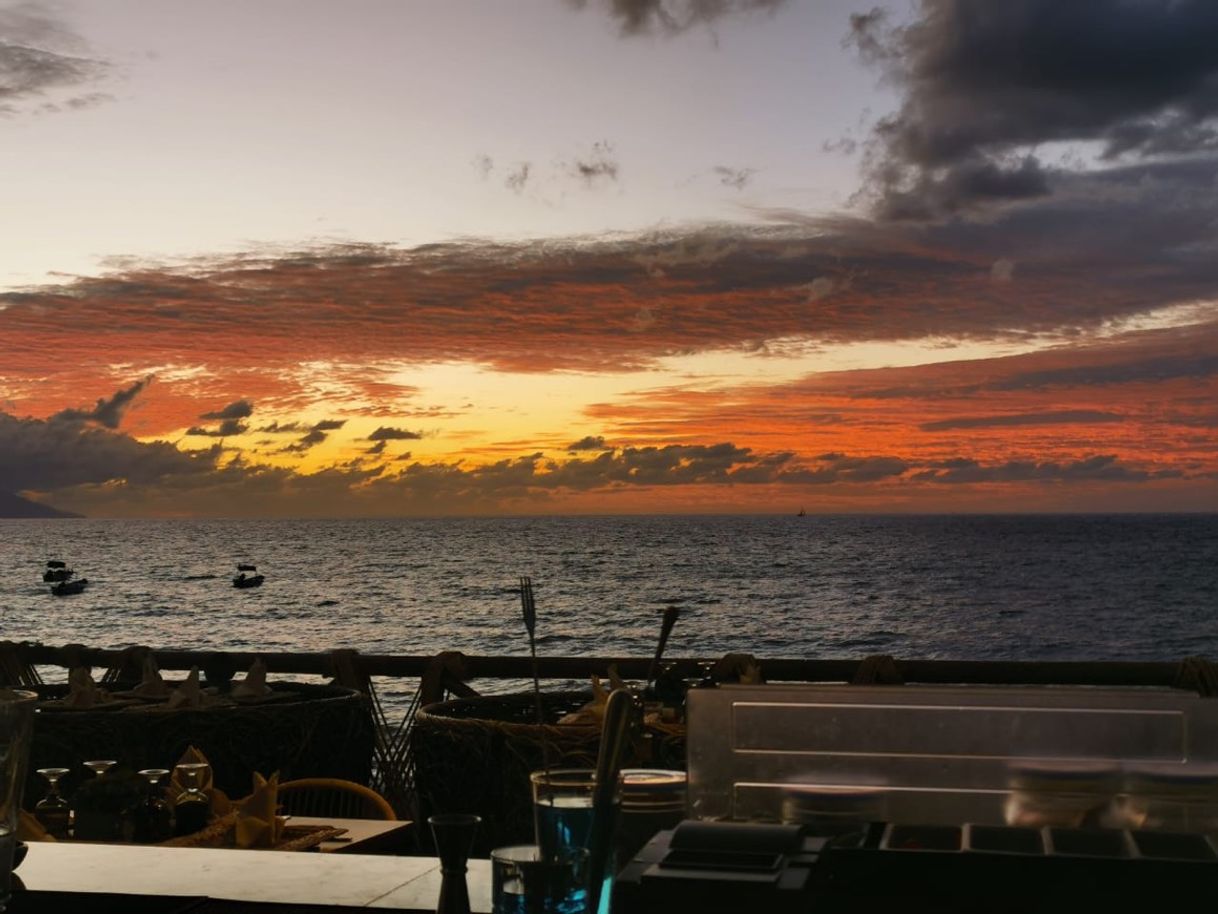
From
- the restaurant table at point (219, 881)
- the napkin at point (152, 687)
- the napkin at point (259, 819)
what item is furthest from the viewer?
the napkin at point (152, 687)

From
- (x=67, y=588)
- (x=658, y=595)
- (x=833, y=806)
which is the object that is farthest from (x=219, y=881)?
(x=67, y=588)

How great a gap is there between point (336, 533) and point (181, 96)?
10503 centimetres

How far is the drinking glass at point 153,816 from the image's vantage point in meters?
3.41

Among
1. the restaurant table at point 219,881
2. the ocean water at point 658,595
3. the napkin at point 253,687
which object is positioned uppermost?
the restaurant table at point 219,881

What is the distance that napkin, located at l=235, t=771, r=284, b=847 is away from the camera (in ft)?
10.9

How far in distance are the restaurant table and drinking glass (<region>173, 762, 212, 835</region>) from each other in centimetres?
144

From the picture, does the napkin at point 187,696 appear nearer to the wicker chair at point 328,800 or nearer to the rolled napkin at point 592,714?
the wicker chair at point 328,800

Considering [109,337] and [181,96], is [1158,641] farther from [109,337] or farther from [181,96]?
[181,96]

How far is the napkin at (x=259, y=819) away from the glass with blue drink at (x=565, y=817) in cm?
226

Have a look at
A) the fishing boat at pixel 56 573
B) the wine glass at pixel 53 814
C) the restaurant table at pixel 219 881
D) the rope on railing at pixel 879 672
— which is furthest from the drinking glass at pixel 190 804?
the fishing boat at pixel 56 573

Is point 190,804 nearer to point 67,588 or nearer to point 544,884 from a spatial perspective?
point 544,884

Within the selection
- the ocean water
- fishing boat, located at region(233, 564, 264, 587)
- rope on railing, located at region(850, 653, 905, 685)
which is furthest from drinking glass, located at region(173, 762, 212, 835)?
fishing boat, located at region(233, 564, 264, 587)

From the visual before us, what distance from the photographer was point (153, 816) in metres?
3.48

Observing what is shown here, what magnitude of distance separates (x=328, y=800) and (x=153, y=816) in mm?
1393
